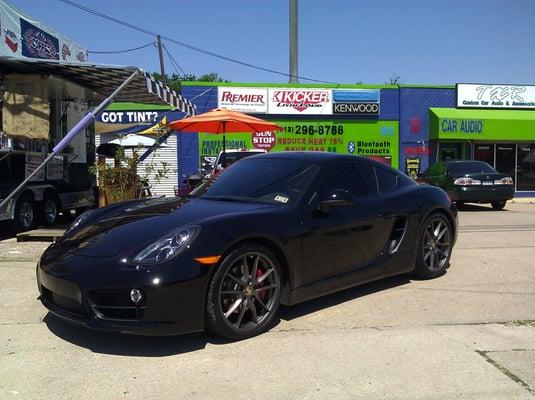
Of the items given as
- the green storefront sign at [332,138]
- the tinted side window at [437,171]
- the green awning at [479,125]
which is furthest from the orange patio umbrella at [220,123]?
the green awning at [479,125]

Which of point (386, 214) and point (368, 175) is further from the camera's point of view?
point (368, 175)

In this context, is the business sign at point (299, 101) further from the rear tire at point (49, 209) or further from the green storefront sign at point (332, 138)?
the rear tire at point (49, 209)

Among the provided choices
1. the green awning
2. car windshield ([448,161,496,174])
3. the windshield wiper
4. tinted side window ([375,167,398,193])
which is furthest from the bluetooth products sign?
the windshield wiper

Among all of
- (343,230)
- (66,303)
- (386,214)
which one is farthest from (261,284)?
(386,214)

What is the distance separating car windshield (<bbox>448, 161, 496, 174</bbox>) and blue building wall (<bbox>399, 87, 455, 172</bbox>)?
5.47 meters

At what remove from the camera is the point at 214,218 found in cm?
429

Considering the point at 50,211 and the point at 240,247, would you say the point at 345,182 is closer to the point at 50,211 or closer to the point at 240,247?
the point at 240,247

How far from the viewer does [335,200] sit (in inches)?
190

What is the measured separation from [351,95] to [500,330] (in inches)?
695

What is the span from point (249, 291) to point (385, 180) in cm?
231

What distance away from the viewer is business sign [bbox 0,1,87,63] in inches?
566

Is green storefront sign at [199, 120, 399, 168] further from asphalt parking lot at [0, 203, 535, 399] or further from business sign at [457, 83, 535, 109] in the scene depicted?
asphalt parking lot at [0, 203, 535, 399]

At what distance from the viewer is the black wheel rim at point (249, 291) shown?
4.25m

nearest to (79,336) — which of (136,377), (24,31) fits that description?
(136,377)
